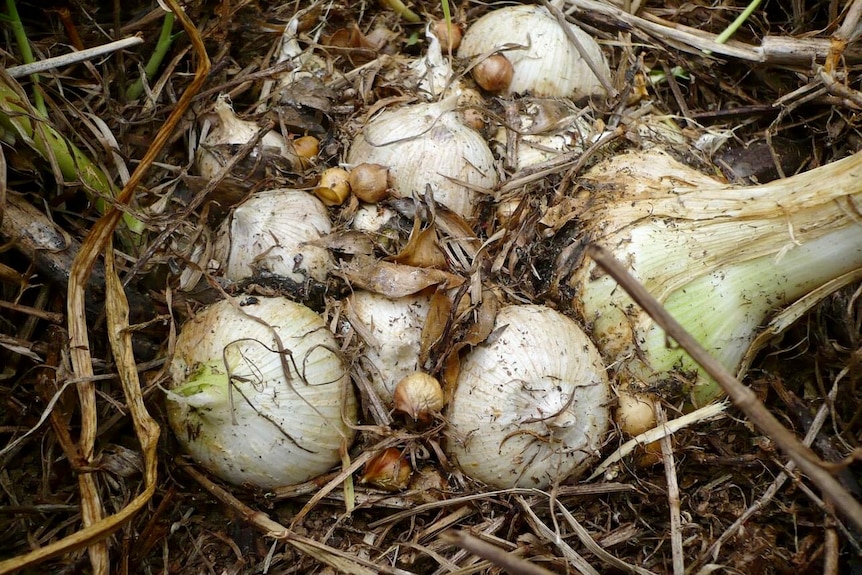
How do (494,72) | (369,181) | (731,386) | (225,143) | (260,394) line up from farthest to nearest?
(494,72) → (225,143) → (369,181) → (260,394) → (731,386)

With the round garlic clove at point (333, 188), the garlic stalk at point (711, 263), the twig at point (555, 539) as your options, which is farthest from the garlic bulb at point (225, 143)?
the twig at point (555, 539)

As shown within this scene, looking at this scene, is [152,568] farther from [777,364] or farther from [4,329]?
[777,364]

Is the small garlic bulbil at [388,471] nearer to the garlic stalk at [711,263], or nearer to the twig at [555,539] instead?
the twig at [555,539]

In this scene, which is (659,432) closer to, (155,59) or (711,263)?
(711,263)

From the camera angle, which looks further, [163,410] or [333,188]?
[333,188]

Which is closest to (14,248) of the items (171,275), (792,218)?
(171,275)

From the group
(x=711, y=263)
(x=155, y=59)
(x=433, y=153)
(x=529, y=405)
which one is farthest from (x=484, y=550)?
(x=155, y=59)

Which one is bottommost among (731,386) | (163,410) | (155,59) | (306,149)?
(163,410)
